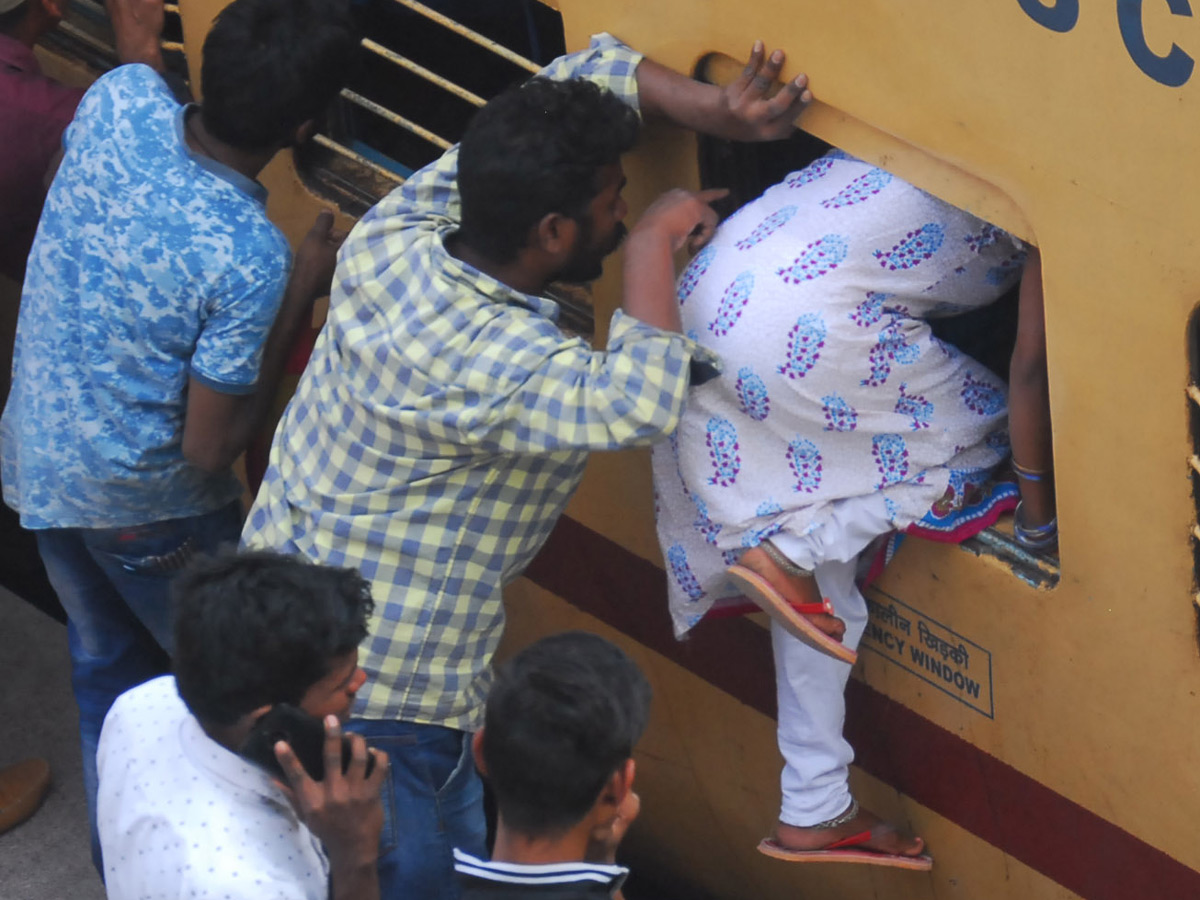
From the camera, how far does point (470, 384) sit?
→ 2.18 meters

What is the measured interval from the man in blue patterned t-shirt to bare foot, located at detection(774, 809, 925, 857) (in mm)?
1160

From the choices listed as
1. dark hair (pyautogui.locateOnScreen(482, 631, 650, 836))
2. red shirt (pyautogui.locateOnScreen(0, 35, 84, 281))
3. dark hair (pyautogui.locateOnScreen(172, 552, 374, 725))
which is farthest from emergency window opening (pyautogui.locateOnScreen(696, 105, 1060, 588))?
red shirt (pyautogui.locateOnScreen(0, 35, 84, 281))

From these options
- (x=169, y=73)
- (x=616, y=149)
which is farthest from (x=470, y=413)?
(x=169, y=73)

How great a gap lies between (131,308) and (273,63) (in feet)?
1.61

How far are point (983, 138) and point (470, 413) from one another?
2.51ft

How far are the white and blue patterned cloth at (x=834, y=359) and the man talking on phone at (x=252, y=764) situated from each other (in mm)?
640

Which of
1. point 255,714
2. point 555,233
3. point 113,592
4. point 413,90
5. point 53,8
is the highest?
point 555,233

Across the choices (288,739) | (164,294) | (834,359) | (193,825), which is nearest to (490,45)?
(164,294)

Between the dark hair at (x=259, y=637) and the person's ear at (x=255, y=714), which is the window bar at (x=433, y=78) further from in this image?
the person's ear at (x=255, y=714)

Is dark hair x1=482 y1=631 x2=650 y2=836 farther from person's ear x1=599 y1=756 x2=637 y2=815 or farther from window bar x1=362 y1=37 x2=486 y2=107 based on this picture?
window bar x1=362 y1=37 x2=486 y2=107

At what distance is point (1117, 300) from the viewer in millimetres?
2049

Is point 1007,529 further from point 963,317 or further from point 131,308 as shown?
point 131,308

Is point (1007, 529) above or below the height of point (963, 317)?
below

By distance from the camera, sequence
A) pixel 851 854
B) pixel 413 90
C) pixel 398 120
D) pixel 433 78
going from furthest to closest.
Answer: pixel 413 90, pixel 398 120, pixel 433 78, pixel 851 854
